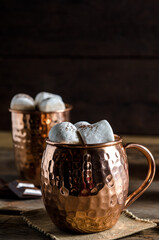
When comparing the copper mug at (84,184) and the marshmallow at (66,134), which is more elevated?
the marshmallow at (66,134)

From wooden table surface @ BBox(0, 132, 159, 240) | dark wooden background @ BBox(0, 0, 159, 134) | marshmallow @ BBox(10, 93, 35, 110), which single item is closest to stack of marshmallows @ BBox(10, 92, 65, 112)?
marshmallow @ BBox(10, 93, 35, 110)

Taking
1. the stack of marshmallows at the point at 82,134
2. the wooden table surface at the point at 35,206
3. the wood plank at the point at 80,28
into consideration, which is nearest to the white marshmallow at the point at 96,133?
the stack of marshmallows at the point at 82,134

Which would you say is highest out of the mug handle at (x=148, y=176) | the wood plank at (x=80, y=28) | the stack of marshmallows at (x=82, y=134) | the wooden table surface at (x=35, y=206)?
the wood plank at (x=80, y=28)

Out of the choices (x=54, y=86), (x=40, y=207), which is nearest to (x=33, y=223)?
(x=40, y=207)

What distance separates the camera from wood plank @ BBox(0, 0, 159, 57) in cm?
150

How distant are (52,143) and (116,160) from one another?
0.28 feet

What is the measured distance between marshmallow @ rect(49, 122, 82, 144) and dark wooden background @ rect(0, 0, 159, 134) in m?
1.12

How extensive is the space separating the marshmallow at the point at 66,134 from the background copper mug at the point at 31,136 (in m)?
0.22

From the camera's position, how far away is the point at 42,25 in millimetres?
1563

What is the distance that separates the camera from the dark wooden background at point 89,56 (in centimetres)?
151

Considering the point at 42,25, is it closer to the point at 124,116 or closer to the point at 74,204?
the point at 124,116

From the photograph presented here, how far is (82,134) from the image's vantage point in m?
0.46

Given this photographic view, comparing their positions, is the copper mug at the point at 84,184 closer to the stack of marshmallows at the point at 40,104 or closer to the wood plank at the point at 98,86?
the stack of marshmallows at the point at 40,104

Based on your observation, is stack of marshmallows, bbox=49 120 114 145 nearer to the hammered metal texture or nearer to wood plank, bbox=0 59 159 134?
the hammered metal texture
